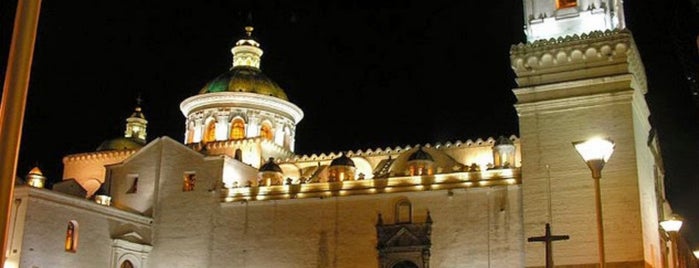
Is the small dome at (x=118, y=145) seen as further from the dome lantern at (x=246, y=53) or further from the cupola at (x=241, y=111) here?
the dome lantern at (x=246, y=53)

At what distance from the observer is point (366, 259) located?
104ft

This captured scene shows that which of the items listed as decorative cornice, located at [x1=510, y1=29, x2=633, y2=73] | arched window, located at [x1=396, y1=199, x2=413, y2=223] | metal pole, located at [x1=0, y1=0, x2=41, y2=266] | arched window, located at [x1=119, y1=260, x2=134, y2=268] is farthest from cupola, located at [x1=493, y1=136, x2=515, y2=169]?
metal pole, located at [x1=0, y1=0, x2=41, y2=266]

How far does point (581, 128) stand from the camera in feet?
93.6

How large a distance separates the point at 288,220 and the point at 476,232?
7176 millimetres

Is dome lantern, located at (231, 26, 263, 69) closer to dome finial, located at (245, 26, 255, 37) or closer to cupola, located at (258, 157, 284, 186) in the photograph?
dome finial, located at (245, 26, 255, 37)

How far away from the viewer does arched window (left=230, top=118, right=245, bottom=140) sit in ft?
139

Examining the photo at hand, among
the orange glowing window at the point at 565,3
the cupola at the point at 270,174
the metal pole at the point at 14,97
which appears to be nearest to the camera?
the metal pole at the point at 14,97

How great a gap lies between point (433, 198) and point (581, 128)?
5.82 metres

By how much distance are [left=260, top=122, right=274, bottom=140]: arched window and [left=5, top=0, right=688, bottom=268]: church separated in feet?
11.9


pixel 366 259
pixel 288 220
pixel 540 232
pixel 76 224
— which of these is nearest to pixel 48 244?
pixel 76 224

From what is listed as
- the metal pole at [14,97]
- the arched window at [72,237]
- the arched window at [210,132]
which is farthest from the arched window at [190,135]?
the metal pole at [14,97]

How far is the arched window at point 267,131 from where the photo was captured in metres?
42.5

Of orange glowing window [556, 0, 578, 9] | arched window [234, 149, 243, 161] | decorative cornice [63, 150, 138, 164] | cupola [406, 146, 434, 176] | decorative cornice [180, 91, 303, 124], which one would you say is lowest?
cupola [406, 146, 434, 176]

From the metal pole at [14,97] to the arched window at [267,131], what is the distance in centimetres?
3325
